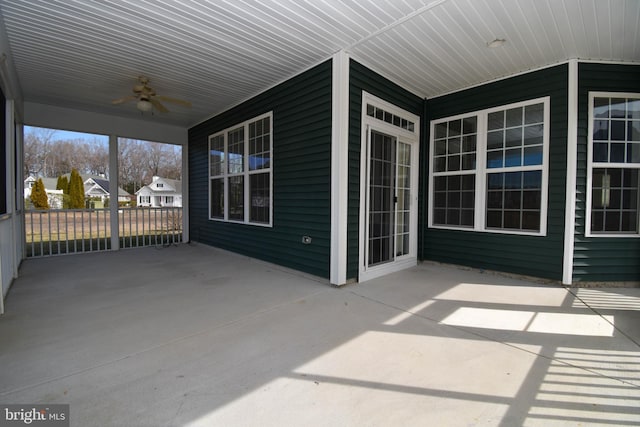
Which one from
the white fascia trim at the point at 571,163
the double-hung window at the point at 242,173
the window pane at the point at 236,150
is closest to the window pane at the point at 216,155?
the double-hung window at the point at 242,173

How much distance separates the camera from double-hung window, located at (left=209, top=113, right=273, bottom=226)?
202 inches

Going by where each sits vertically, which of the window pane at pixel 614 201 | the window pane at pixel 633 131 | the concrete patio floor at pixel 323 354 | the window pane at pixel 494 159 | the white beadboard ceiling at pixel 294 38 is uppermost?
the white beadboard ceiling at pixel 294 38

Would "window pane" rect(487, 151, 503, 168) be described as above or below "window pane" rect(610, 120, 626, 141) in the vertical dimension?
below

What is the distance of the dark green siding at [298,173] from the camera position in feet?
13.0

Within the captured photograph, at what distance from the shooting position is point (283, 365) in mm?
1971

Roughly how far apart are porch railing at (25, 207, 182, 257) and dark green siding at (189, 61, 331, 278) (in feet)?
10.6

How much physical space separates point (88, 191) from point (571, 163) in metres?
9.67

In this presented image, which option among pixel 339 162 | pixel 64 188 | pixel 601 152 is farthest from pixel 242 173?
pixel 601 152

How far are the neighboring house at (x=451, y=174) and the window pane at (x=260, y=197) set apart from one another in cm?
3

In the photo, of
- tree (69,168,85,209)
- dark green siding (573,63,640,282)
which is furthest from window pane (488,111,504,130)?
tree (69,168,85,209)

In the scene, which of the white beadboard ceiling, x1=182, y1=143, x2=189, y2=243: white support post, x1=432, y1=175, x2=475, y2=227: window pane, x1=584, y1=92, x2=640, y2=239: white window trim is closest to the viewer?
the white beadboard ceiling

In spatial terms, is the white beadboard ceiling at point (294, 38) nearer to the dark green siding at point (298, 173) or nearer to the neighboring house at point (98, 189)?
the dark green siding at point (298, 173)

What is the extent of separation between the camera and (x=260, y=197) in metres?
5.29

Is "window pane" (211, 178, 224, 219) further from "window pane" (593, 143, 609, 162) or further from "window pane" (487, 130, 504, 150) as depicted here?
"window pane" (593, 143, 609, 162)
